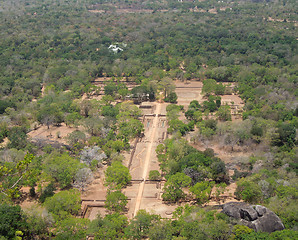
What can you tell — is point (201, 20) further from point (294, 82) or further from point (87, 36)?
point (294, 82)

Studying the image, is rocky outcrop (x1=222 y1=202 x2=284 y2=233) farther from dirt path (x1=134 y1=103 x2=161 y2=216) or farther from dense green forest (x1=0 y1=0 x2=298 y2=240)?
dirt path (x1=134 y1=103 x2=161 y2=216)

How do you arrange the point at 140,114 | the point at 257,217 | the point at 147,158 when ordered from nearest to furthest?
the point at 257,217, the point at 147,158, the point at 140,114

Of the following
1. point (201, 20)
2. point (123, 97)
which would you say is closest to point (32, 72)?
point (123, 97)

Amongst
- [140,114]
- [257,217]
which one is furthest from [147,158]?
[257,217]

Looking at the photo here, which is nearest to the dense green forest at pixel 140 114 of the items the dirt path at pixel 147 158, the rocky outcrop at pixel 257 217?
the rocky outcrop at pixel 257 217

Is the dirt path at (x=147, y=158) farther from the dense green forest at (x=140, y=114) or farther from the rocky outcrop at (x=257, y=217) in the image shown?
the rocky outcrop at (x=257, y=217)

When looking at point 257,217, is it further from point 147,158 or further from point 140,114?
point 140,114

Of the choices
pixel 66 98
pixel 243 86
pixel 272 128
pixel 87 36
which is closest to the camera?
pixel 272 128
